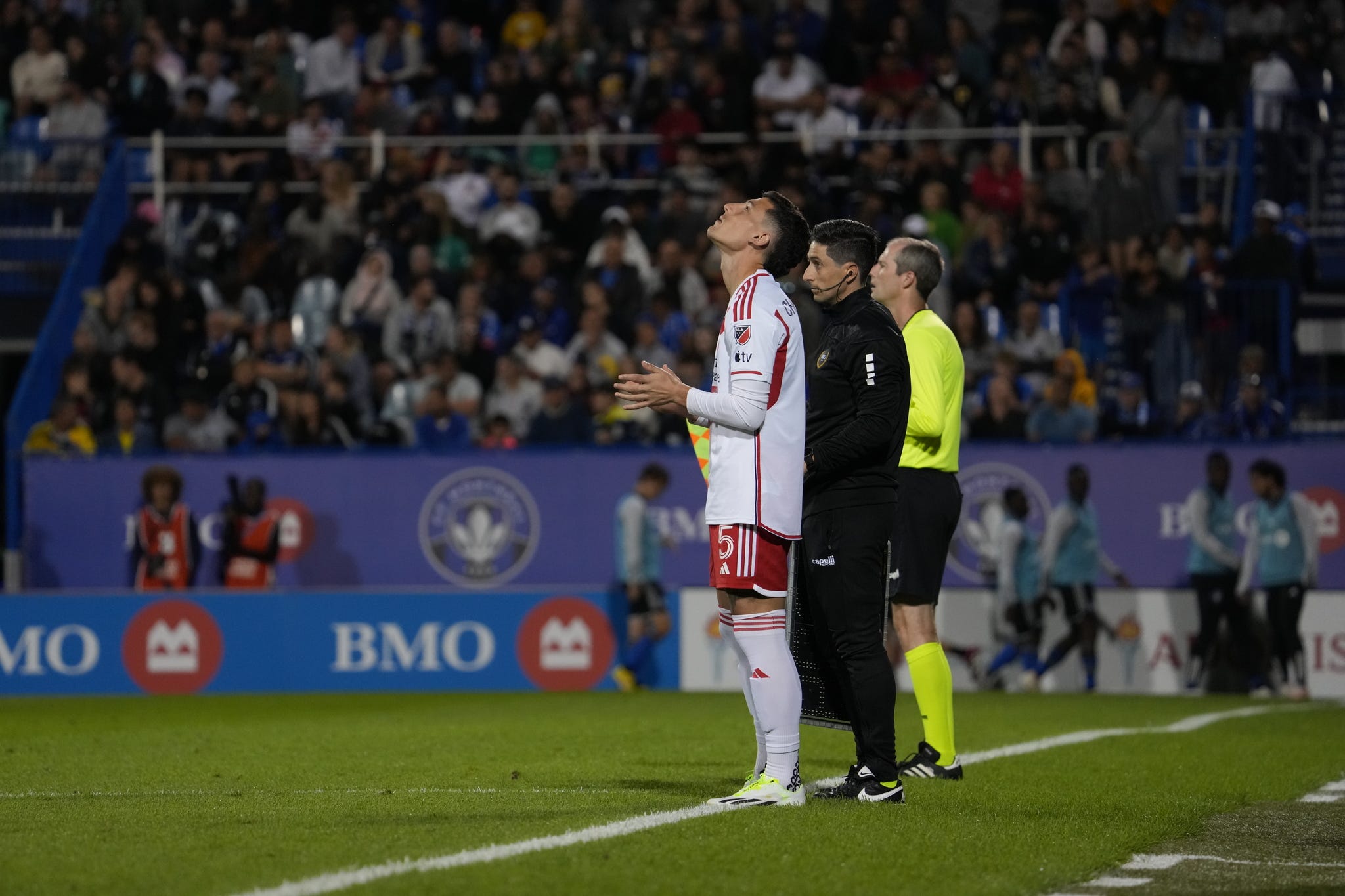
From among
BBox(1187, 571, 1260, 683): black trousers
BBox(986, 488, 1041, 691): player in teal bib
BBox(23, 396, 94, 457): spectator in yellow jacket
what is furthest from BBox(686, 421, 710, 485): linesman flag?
BBox(23, 396, 94, 457): spectator in yellow jacket

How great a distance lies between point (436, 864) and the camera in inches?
233

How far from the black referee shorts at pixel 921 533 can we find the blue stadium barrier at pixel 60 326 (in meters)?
12.3

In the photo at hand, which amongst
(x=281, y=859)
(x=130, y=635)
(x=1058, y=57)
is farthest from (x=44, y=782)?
(x=1058, y=57)

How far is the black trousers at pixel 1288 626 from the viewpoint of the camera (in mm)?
15859

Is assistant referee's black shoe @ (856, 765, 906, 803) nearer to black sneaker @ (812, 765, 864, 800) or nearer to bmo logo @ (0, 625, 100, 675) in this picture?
black sneaker @ (812, 765, 864, 800)

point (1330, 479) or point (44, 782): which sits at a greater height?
point (1330, 479)

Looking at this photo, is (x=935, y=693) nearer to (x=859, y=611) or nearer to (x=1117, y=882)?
(x=859, y=611)

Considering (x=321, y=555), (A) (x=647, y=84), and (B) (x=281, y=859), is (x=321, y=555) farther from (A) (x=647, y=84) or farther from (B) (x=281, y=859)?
(B) (x=281, y=859)

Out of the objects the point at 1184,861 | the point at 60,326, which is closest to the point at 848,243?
the point at 1184,861

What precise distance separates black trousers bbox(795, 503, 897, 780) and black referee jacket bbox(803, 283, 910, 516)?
0.32ft

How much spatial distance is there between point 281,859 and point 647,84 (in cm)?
1798

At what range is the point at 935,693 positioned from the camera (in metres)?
8.55

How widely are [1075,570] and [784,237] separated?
9.85 metres

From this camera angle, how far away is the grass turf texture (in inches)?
233
